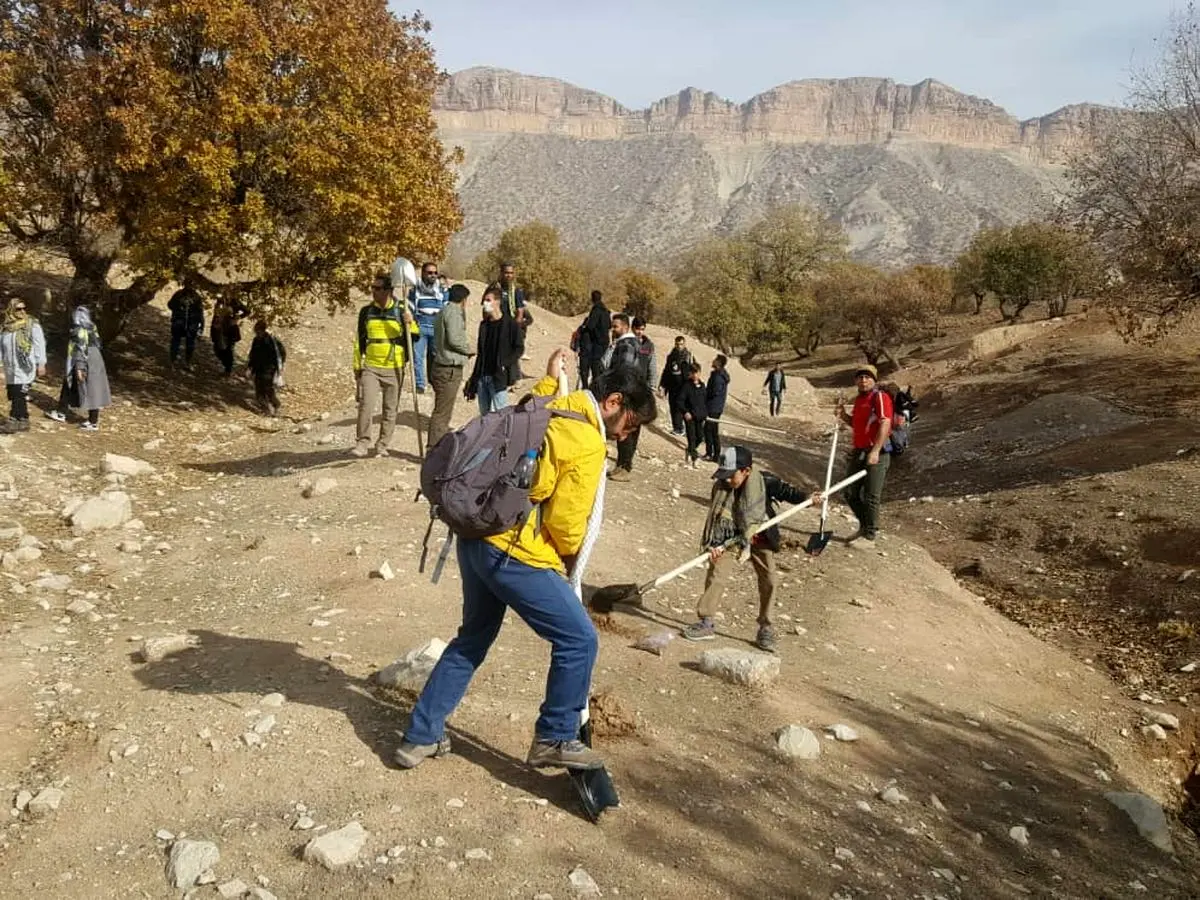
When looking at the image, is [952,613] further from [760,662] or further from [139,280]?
[139,280]

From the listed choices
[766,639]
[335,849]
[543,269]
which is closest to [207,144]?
[766,639]

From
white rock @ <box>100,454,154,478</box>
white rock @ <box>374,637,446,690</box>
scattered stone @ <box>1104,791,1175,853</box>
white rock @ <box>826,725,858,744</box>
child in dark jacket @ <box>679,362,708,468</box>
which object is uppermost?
child in dark jacket @ <box>679,362,708,468</box>

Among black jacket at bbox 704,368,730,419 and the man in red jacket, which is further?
black jacket at bbox 704,368,730,419

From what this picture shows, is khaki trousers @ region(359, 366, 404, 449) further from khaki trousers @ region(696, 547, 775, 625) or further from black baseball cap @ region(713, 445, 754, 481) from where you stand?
khaki trousers @ region(696, 547, 775, 625)

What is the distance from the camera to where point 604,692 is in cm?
522

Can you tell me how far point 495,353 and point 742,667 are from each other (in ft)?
17.2

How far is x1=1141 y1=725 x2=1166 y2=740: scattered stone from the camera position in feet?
22.8

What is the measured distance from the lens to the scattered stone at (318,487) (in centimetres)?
945

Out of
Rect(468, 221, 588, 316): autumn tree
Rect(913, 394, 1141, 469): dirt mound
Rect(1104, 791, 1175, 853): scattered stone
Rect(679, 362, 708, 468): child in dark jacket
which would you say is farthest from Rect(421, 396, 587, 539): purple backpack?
Rect(468, 221, 588, 316): autumn tree

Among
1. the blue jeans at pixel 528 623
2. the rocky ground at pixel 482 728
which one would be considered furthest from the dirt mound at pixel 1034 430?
the blue jeans at pixel 528 623

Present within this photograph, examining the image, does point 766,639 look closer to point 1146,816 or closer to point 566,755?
point 1146,816

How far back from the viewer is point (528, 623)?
3713 mm

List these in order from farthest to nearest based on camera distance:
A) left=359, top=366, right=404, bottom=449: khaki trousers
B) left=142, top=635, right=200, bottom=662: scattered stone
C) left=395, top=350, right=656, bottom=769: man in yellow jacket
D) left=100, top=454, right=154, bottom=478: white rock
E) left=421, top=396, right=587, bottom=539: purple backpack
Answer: left=100, top=454, right=154, bottom=478: white rock, left=359, top=366, right=404, bottom=449: khaki trousers, left=142, top=635, right=200, bottom=662: scattered stone, left=395, top=350, right=656, bottom=769: man in yellow jacket, left=421, top=396, right=587, bottom=539: purple backpack

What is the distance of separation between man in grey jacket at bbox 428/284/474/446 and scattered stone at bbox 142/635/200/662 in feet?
13.9
